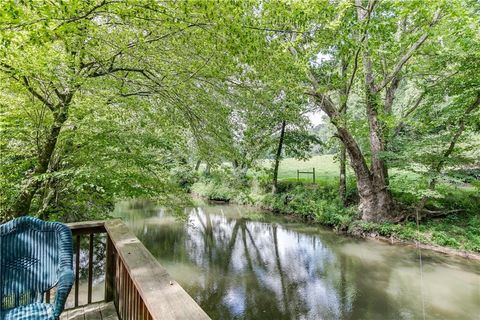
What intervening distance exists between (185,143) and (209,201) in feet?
42.5

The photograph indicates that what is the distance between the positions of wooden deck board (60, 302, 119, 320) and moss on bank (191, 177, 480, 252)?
413 cm

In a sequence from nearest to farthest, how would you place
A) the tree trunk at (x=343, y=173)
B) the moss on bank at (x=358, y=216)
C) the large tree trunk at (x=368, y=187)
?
the moss on bank at (x=358, y=216)
the large tree trunk at (x=368, y=187)
the tree trunk at (x=343, y=173)

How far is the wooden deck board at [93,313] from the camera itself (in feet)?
7.15

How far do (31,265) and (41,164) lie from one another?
2.63 m

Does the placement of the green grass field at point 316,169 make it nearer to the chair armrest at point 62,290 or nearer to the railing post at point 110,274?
the railing post at point 110,274

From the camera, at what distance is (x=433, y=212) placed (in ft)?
29.3

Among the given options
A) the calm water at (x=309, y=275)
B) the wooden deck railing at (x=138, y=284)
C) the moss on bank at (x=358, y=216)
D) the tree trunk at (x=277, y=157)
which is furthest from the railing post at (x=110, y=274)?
the tree trunk at (x=277, y=157)

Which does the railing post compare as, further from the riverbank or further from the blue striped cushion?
the riverbank

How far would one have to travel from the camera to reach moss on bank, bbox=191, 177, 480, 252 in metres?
7.98

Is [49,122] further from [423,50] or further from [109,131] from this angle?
[423,50]

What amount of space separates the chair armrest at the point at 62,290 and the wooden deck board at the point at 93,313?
31.0 inches

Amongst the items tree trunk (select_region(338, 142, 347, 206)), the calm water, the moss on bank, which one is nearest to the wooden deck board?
the calm water

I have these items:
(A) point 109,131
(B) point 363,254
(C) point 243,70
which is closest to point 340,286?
(B) point 363,254

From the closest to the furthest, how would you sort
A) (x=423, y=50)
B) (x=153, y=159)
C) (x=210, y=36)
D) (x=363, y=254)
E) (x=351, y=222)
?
1. (x=210, y=36)
2. (x=153, y=159)
3. (x=363, y=254)
4. (x=423, y=50)
5. (x=351, y=222)
